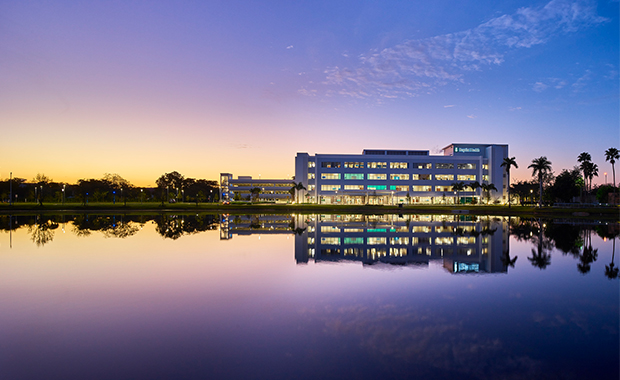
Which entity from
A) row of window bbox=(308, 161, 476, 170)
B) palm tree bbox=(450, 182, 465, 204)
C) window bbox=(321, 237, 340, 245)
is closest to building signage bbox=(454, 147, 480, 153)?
row of window bbox=(308, 161, 476, 170)

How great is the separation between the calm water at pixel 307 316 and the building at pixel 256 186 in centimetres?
9567

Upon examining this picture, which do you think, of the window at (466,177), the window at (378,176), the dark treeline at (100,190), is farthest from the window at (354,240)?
the dark treeline at (100,190)

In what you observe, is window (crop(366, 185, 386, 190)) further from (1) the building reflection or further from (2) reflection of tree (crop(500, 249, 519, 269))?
(2) reflection of tree (crop(500, 249, 519, 269))

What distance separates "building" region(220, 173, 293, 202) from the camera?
4499 inches

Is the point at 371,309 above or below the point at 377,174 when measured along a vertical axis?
below

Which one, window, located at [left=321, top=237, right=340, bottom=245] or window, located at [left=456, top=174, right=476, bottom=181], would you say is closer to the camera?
window, located at [left=321, top=237, right=340, bottom=245]

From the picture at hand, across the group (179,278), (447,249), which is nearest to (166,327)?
(179,278)

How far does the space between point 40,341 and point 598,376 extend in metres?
11.9

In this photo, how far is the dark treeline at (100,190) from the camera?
108 m

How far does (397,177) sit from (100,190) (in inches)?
4409

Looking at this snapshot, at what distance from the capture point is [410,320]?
867 centimetres

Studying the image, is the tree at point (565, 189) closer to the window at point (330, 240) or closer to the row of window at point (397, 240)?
the row of window at point (397, 240)

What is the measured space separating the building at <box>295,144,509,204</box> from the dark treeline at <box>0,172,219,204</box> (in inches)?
1987

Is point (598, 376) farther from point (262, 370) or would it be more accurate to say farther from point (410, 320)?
point (262, 370)
